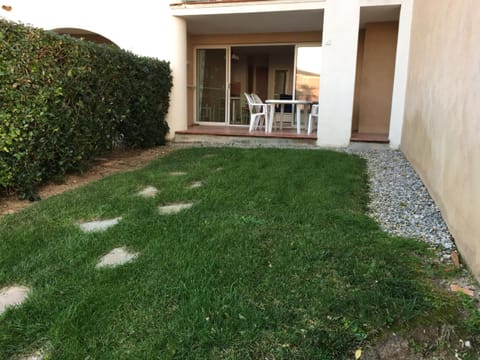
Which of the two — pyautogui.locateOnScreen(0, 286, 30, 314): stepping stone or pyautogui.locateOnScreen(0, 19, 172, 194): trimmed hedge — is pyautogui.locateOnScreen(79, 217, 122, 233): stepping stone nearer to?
pyautogui.locateOnScreen(0, 286, 30, 314): stepping stone

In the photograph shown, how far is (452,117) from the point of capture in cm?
298

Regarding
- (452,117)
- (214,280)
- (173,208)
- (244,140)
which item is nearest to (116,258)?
(214,280)

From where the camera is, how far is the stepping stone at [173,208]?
3247mm

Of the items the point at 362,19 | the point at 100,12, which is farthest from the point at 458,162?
the point at 100,12

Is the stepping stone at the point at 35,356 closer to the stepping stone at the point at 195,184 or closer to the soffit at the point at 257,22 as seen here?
the stepping stone at the point at 195,184

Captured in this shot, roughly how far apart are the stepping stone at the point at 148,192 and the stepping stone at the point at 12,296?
1775mm

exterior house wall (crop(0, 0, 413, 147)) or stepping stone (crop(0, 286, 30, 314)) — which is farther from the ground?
exterior house wall (crop(0, 0, 413, 147))

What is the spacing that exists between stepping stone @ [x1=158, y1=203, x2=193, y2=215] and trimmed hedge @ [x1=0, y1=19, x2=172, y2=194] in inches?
63.7

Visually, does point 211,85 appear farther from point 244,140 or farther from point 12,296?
point 12,296

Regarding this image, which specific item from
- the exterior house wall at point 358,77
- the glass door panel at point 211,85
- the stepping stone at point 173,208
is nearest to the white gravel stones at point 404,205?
the stepping stone at point 173,208

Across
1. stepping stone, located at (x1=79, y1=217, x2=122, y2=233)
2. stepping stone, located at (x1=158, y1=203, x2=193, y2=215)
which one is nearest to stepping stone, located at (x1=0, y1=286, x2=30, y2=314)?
stepping stone, located at (x1=79, y1=217, x2=122, y2=233)

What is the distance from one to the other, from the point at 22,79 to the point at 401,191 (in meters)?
4.20

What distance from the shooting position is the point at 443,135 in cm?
328

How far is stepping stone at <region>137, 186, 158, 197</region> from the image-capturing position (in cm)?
381
